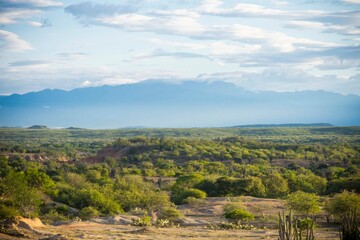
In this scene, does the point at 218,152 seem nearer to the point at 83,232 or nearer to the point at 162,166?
the point at 162,166

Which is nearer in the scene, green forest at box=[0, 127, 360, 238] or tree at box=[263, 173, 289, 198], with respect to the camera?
green forest at box=[0, 127, 360, 238]

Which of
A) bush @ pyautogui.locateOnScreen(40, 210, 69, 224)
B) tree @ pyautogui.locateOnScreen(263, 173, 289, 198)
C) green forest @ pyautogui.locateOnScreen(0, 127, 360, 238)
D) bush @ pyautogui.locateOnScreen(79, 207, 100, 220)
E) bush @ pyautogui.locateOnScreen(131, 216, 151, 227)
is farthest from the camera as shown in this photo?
tree @ pyautogui.locateOnScreen(263, 173, 289, 198)

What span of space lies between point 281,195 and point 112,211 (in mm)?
21312

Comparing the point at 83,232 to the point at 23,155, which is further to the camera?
the point at 23,155

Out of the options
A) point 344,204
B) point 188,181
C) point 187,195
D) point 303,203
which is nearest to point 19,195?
point 187,195

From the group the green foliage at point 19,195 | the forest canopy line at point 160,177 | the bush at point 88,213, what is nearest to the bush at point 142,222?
the forest canopy line at point 160,177

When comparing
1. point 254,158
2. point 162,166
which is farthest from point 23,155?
point 254,158

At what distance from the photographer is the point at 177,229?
121 feet

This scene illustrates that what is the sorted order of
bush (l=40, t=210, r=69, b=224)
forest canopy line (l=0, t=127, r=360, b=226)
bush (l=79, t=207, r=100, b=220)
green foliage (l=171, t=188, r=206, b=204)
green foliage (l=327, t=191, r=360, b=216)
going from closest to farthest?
green foliage (l=327, t=191, r=360, b=216)
bush (l=40, t=210, r=69, b=224)
bush (l=79, t=207, r=100, b=220)
forest canopy line (l=0, t=127, r=360, b=226)
green foliage (l=171, t=188, r=206, b=204)

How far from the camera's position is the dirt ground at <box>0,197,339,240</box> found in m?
31.0

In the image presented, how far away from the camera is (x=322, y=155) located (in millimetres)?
96000

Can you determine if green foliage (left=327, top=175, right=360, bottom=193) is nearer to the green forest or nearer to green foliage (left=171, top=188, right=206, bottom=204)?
the green forest

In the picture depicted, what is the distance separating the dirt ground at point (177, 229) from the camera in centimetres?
3095

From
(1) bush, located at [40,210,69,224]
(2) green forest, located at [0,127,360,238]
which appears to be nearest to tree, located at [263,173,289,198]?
(2) green forest, located at [0,127,360,238]
